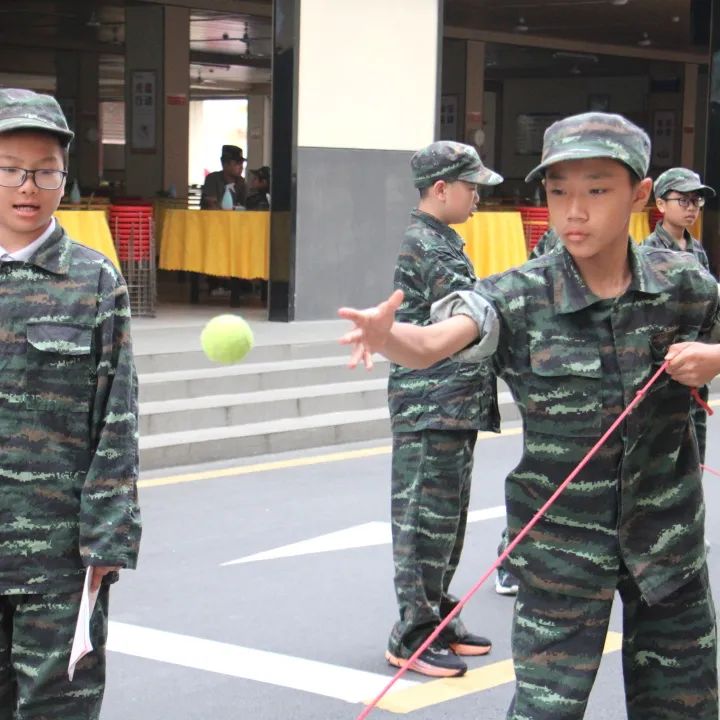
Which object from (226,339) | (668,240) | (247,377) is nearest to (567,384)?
(226,339)

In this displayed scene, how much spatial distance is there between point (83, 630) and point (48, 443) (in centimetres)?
48

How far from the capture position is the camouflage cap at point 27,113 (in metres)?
3.80

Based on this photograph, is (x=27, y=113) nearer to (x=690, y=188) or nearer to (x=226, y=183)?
(x=690, y=188)

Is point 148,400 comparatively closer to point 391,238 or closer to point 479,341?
point 391,238

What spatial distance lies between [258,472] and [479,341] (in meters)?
6.80

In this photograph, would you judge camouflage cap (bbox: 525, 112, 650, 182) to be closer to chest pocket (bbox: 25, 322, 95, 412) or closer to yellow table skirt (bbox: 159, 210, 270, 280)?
chest pocket (bbox: 25, 322, 95, 412)

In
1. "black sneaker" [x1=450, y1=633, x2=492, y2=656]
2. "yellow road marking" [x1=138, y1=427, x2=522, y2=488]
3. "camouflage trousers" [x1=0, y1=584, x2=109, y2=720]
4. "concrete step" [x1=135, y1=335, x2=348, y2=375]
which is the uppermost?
"camouflage trousers" [x1=0, y1=584, x2=109, y2=720]

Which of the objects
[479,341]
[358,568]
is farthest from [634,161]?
[358,568]

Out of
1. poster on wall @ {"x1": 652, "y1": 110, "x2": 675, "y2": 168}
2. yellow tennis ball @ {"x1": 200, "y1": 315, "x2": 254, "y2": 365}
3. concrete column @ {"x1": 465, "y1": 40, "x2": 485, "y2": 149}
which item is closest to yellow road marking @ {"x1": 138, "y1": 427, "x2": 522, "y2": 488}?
yellow tennis ball @ {"x1": 200, "y1": 315, "x2": 254, "y2": 365}

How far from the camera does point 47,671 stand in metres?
3.81

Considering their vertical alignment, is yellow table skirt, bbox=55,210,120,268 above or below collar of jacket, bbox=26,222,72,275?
below

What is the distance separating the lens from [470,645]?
6.30 meters

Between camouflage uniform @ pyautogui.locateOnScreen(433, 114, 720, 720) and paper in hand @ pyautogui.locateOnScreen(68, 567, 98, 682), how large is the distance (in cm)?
107

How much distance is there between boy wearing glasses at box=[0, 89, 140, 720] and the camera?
3.83 meters
